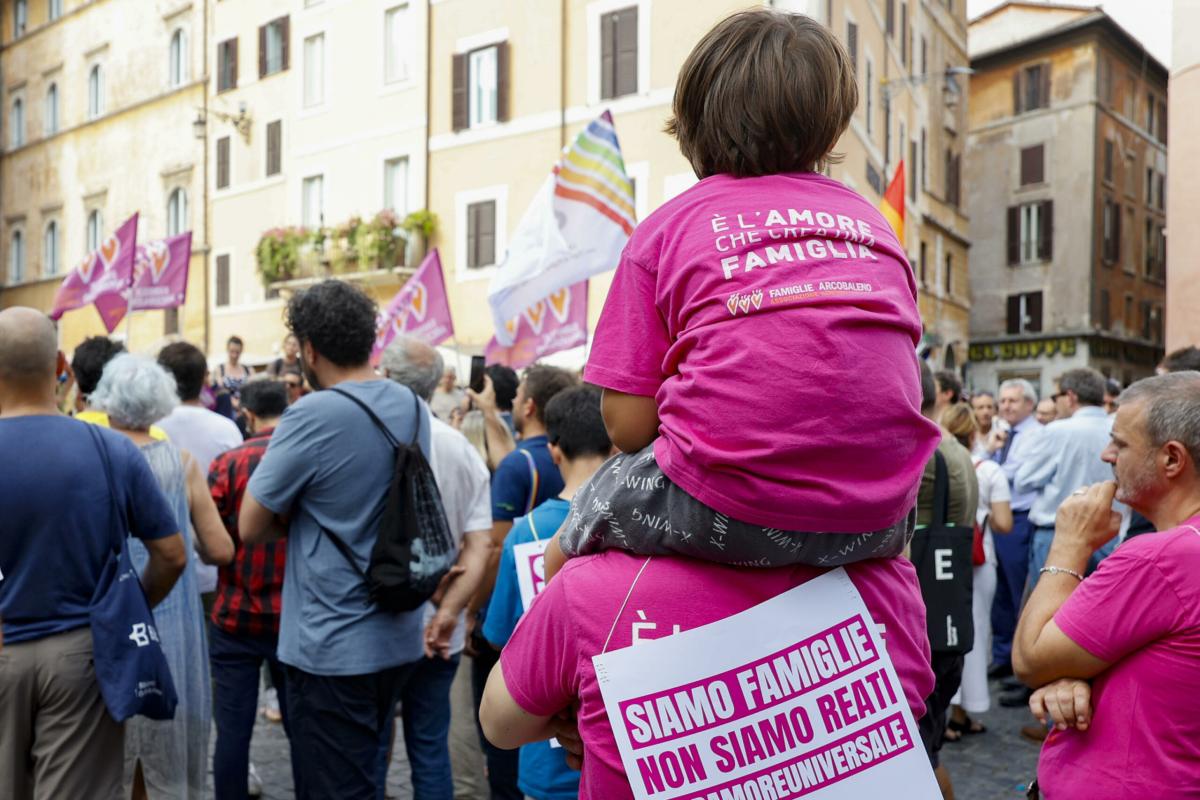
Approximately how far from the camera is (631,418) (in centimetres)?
167

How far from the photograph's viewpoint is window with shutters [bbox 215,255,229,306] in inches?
1065

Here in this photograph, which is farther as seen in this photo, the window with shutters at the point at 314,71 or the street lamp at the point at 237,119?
the street lamp at the point at 237,119

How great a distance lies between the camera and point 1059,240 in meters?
38.9

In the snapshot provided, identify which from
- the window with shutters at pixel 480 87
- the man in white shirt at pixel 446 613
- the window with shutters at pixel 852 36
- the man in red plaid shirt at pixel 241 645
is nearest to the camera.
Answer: the man in white shirt at pixel 446 613

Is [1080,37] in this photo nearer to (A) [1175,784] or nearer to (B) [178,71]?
(B) [178,71]

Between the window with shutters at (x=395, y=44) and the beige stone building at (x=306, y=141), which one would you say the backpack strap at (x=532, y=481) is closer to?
the beige stone building at (x=306, y=141)

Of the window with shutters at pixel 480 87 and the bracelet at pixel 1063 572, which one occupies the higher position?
the window with shutters at pixel 480 87

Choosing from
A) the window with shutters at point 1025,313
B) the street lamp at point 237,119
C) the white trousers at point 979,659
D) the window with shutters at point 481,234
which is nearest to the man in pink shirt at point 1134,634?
the white trousers at point 979,659

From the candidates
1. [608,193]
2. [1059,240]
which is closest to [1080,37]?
[1059,240]

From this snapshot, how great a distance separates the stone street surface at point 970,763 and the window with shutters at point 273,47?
21.2m

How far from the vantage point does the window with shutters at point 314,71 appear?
2467 cm

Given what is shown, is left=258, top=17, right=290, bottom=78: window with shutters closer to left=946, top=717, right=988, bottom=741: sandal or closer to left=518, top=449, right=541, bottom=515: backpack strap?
left=946, top=717, right=988, bottom=741: sandal

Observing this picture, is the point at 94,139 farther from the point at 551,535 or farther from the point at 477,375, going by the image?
the point at 551,535

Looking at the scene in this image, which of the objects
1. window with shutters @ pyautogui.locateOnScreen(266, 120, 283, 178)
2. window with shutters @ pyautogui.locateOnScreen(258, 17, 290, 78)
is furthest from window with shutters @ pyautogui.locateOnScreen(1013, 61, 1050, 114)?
window with shutters @ pyautogui.locateOnScreen(266, 120, 283, 178)
